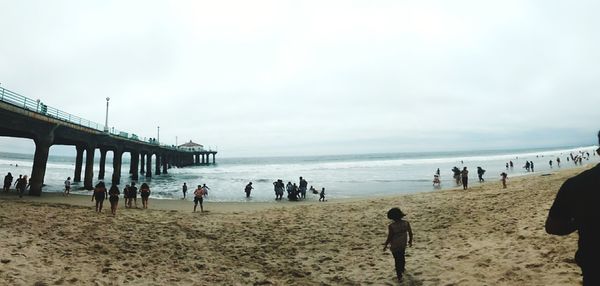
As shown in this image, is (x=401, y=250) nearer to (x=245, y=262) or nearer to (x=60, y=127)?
(x=245, y=262)

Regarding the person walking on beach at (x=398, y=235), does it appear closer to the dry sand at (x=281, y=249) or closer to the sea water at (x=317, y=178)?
the dry sand at (x=281, y=249)

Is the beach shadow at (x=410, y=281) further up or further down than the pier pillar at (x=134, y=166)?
further down

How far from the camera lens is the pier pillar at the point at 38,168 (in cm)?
2078

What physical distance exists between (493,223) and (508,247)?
2.49 meters

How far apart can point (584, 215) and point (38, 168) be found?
26457 millimetres

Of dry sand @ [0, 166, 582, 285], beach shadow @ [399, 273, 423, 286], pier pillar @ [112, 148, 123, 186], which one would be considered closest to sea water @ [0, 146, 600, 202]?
pier pillar @ [112, 148, 123, 186]

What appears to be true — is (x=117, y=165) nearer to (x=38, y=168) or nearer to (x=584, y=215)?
(x=38, y=168)

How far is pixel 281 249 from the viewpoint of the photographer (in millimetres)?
9883

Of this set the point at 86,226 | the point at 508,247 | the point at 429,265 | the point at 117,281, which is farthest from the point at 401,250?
the point at 86,226

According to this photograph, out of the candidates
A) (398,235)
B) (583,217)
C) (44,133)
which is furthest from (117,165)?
(583,217)

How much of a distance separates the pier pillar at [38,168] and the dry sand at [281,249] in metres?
9.56

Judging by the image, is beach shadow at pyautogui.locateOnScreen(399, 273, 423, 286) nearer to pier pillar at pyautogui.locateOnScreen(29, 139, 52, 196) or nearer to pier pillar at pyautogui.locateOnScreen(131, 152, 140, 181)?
pier pillar at pyautogui.locateOnScreen(29, 139, 52, 196)

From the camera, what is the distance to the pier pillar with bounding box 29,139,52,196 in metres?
20.8

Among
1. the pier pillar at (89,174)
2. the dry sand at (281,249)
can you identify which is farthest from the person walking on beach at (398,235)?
the pier pillar at (89,174)
